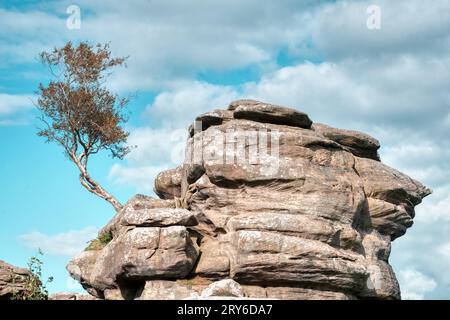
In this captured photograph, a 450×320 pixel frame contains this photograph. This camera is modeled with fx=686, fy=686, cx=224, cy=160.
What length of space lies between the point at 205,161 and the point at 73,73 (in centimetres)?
1722

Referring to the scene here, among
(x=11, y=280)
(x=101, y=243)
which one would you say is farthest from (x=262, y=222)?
(x=11, y=280)

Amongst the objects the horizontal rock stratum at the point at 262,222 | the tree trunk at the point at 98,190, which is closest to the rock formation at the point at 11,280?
the horizontal rock stratum at the point at 262,222

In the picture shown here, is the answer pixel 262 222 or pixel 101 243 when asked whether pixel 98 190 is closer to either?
pixel 101 243

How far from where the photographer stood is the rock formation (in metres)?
28.7

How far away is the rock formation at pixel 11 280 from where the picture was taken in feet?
94.2

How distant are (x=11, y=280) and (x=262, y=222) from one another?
11.4 m

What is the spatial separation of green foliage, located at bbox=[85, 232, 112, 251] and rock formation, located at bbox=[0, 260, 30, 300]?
117 inches

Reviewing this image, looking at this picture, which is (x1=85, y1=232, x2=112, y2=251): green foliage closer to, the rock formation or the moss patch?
the moss patch

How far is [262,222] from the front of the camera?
25.9 meters

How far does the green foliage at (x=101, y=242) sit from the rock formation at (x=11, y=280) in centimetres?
298

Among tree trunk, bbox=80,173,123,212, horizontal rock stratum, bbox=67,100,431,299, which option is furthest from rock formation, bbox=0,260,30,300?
tree trunk, bbox=80,173,123,212

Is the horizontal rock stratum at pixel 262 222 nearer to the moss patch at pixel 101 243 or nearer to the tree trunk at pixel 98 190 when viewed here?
the moss patch at pixel 101 243
